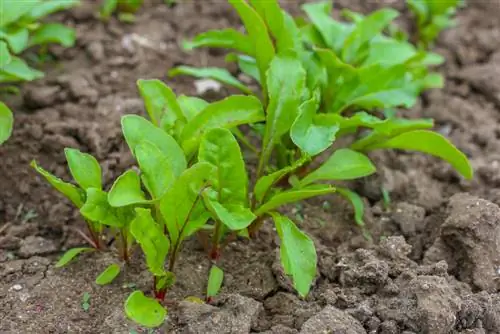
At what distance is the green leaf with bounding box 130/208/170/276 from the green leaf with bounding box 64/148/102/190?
28cm

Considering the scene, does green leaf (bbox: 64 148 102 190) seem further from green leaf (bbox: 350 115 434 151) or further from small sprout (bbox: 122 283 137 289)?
green leaf (bbox: 350 115 434 151)

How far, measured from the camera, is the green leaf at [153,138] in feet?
7.38

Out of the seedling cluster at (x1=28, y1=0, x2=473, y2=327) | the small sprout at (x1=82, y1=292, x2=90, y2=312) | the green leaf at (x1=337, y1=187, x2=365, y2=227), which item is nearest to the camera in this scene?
the seedling cluster at (x1=28, y1=0, x2=473, y2=327)

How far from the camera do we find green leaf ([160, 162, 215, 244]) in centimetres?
209

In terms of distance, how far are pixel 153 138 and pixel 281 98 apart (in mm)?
442

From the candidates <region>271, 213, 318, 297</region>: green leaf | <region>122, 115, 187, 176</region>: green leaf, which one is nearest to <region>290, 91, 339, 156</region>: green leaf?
<region>271, 213, 318, 297</region>: green leaf

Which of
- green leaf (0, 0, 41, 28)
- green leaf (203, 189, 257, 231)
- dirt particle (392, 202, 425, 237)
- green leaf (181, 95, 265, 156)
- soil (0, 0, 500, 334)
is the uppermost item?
green leaf (0, 0, 41, 28)

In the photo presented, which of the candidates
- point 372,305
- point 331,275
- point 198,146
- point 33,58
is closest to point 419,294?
point 372,305

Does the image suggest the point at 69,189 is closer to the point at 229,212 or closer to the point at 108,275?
the point at 108,275

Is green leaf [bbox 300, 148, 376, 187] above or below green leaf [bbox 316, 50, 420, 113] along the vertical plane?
below

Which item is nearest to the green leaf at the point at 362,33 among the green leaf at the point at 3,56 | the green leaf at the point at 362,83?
the green leaf at the point at 362,83

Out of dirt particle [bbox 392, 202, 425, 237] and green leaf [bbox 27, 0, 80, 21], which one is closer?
dirt particle [bbox 392, 202, 425, 237]

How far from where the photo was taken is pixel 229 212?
2182 mm

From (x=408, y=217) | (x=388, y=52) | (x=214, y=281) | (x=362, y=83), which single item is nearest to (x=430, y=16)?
(x=388, y=52)
